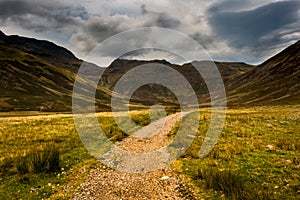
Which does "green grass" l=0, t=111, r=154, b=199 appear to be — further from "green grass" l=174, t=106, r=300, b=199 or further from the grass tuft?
"green grass" l=174, t=106, r=300, b=199

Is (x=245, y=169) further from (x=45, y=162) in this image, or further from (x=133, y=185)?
(x=45, y=162)

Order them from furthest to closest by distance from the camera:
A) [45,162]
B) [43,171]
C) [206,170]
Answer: [45,162], [43,171], [206,170]

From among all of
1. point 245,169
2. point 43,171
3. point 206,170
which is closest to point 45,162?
point 43,171

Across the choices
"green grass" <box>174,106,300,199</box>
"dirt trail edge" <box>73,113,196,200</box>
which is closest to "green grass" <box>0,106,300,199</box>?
"green grass" <box>174,106,300,199</box>

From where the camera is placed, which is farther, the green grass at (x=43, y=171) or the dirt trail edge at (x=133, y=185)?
the green grass at (x=43, y=171)

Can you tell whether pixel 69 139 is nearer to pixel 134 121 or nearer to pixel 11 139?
pixel 11 139

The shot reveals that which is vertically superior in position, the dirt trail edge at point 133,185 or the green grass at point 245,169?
the green grass at point 245,169

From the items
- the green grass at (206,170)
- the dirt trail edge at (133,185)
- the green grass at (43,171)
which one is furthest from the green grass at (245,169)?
→ the green grass at (43,171)

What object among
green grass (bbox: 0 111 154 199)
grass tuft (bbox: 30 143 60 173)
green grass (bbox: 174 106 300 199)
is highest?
green grass (bbox: 174 106 300 199)

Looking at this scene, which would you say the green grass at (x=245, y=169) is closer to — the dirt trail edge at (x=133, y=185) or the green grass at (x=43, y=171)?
the dirt trail edge at (x=133, y=185)

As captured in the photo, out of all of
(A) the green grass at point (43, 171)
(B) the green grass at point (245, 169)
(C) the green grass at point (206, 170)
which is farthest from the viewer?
(A) the green grass at point (43, 171)

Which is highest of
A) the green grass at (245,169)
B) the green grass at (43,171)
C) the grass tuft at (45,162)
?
the green grass at (245,169)

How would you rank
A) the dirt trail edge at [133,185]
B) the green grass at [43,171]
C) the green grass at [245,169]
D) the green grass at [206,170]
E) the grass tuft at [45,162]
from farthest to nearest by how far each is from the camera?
the grass tuft at [45,162] < the green grass at [43,171] < the dirt trail edge at [133,185] < the green grass at [206,170] < the green grass at [245,169]

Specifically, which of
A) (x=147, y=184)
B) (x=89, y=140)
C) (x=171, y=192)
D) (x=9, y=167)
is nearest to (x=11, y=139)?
(x=89, y=140)
